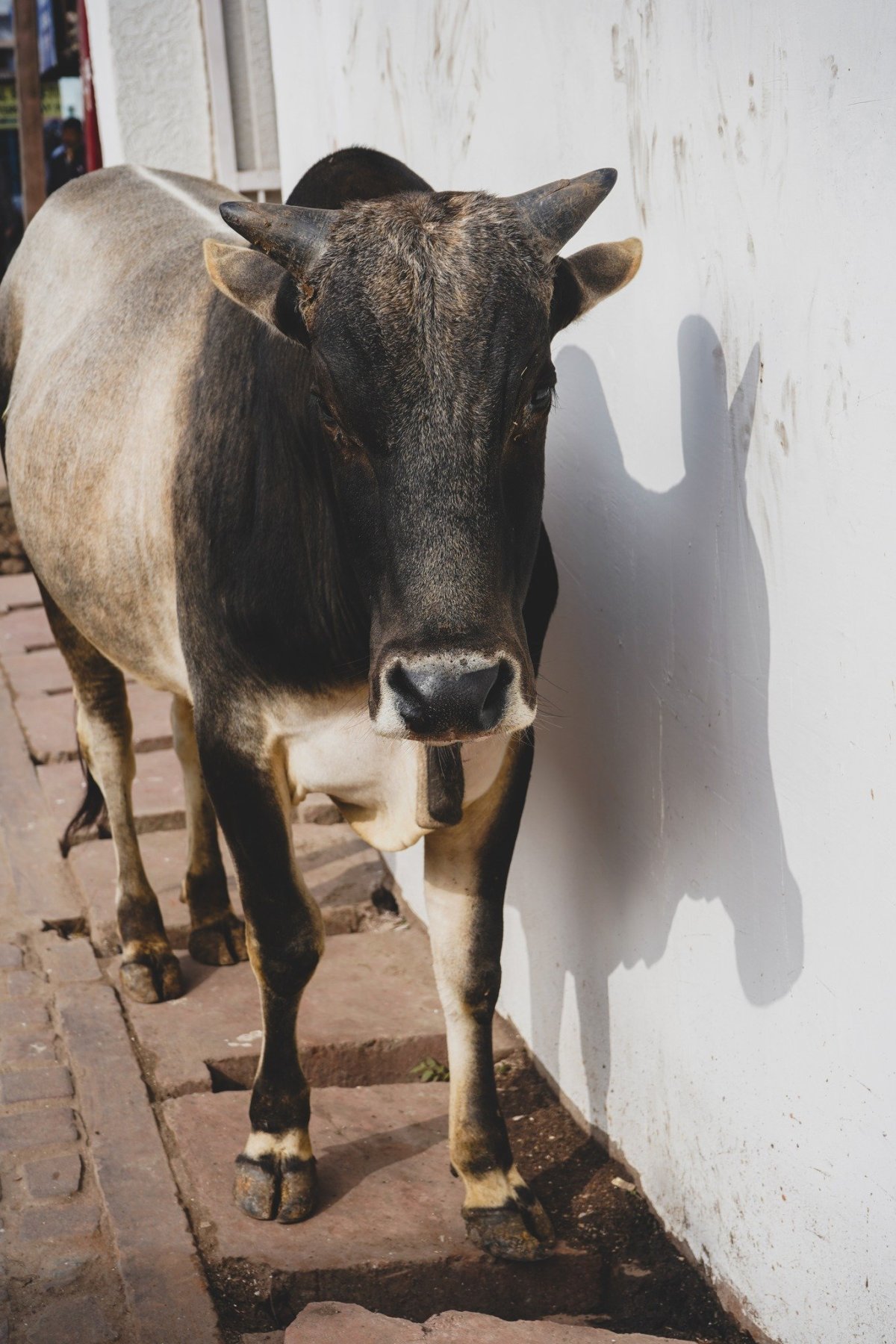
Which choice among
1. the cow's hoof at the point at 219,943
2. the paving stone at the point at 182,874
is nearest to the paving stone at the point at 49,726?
the paving stone at the point at 182,874

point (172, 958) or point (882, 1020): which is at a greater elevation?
point (882, 1020)

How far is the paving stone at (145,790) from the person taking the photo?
4.87 meters

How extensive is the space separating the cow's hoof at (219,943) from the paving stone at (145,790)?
863 millimetres

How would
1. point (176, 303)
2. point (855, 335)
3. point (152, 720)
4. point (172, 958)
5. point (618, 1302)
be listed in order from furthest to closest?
point (152, 720) → point (172, 958) → point (176, 303) → point (618, 1302) → point (855, 335)

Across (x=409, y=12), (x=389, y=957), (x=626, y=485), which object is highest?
(x=409, y=12)

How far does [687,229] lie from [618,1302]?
6.30ft

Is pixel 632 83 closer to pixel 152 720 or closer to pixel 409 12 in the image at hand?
pixel 409 12

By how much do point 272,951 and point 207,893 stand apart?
123 cm

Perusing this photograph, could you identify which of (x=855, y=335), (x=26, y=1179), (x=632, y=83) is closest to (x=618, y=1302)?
(x=26, y=1179)

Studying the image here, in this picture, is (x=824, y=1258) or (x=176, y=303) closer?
(x=824, y=1258)

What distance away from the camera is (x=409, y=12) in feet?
11.5

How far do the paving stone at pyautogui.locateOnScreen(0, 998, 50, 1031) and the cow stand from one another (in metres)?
0.24

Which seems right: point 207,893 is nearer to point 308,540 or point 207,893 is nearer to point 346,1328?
point 308,540

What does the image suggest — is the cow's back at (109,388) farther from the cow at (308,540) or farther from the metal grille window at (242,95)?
the metal grille window at (242,95)
